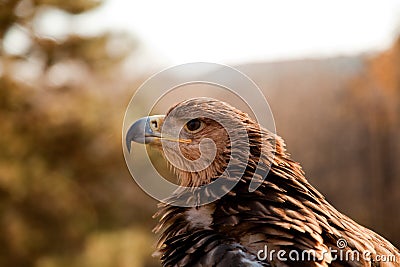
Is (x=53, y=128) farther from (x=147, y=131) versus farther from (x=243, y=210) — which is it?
(x=243, y=210)

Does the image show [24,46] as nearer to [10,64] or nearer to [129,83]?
[10,64]

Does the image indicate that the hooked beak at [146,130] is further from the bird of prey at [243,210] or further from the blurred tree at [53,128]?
the blurred tree at [53,128]

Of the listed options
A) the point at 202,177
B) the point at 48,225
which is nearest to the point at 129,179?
the point at 48,225

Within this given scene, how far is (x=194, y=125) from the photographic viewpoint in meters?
2.78

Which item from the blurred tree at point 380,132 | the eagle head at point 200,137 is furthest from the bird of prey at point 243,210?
the blurred tree at point 380,132

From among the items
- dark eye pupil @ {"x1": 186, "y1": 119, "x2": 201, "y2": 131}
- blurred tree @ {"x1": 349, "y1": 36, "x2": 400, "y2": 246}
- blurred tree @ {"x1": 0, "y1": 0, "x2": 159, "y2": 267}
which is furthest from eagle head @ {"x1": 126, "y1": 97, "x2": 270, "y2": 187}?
blurred tree @ {"x1": 349, "y1": 36, "x2": 400, "y2": 246}

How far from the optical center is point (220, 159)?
2.66 metres

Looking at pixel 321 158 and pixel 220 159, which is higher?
pixel 321 158

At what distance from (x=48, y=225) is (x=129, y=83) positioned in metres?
2.60

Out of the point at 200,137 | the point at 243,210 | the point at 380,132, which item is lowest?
the point at 243,210

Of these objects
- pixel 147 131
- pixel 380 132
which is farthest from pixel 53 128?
pixel 380 132

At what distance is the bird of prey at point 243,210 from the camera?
7.41 ft

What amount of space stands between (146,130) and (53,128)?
273 inches

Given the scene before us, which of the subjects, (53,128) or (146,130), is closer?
(146,130)
